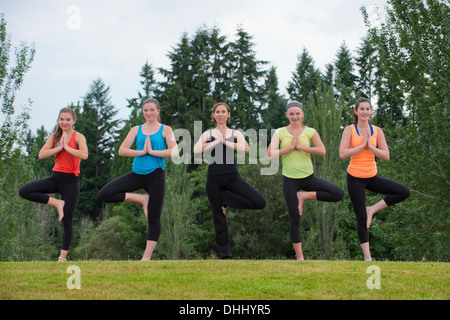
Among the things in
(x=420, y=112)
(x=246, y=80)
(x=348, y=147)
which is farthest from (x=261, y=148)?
(x=348, y=147)

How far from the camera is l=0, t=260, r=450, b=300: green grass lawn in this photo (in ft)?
18.8

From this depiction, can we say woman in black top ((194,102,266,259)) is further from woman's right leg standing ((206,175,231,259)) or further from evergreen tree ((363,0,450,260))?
evergreen tree ((363,0,450,260))

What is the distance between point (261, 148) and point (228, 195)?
96.0 ft

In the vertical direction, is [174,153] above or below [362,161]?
above

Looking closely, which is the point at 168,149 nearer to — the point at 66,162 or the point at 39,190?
the point at 66,162

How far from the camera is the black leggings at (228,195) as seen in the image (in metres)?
8.42

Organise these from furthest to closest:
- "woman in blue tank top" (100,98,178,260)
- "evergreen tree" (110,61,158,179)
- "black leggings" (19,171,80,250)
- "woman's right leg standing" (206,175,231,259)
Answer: "evergreen tree" (110,61,158,179) → "black leggings" (19,171,80,250) → "woman's right leg standing" (206,175,231,259) → "woman in blue tank top" (100,98,178,260)

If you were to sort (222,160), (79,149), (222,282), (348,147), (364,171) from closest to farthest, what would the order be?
(222,282) → (222,160) → (364,171) → (348,147) → (79,149)

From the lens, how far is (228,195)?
28.2ft

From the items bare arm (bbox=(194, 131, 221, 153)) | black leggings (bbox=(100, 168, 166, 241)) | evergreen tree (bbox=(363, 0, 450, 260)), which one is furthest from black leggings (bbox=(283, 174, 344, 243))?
evergreen tree (bbox=(363, 0, 450, 260))

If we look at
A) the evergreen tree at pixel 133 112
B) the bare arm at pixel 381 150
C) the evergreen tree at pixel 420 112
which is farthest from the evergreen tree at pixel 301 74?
the bare arm at pixel 381 150

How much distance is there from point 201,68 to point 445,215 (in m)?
31.7

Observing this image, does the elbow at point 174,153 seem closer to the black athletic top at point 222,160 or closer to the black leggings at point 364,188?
the black athletic top at point 222,160

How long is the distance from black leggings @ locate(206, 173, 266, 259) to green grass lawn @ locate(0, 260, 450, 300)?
3.23 feet
